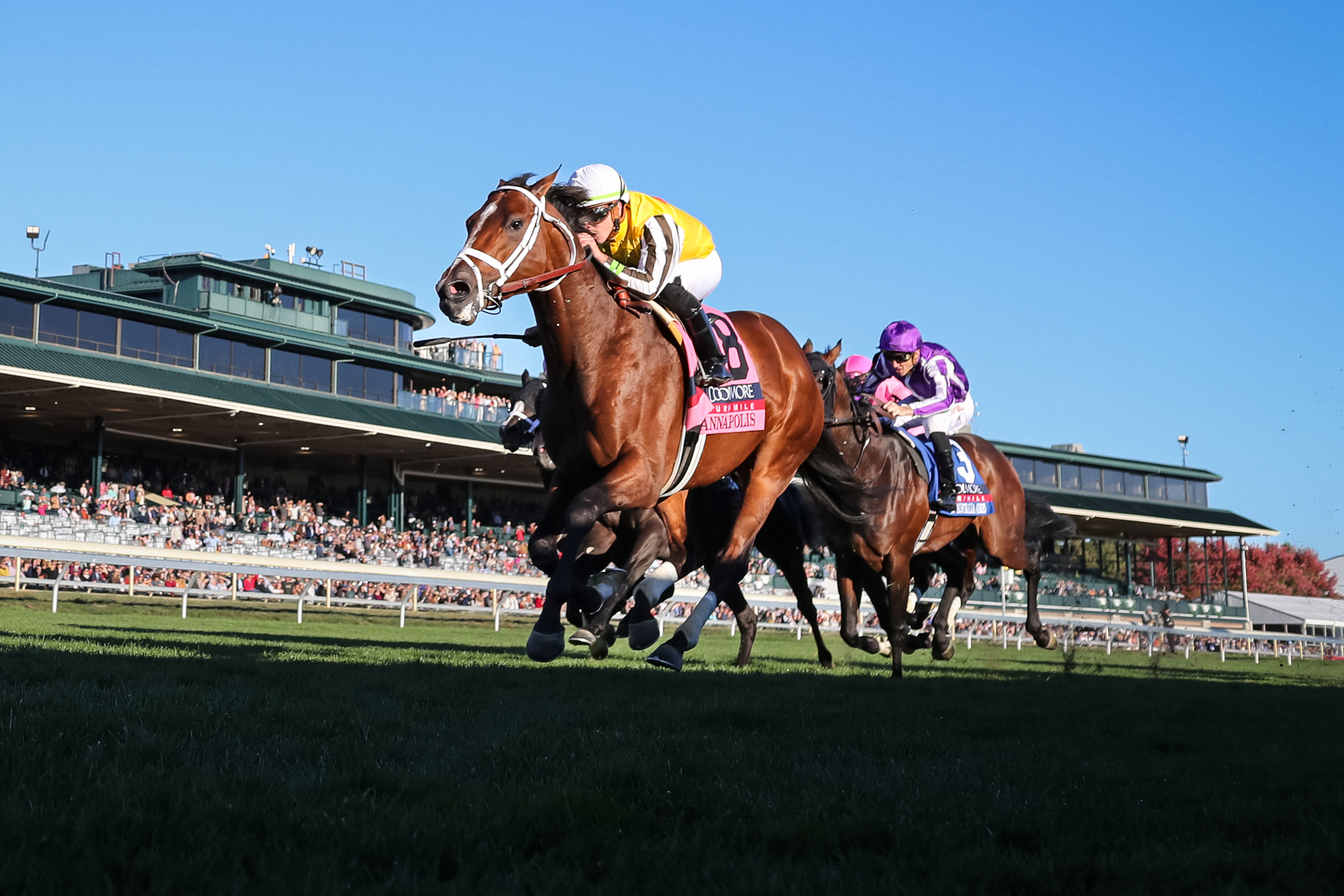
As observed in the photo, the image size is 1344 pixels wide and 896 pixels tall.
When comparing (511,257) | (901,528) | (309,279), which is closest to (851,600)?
(901,528)

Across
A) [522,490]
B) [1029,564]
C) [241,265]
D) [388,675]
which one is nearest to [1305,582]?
[522,490]

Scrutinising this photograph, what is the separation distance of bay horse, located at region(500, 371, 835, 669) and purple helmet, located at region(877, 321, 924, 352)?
1369mm

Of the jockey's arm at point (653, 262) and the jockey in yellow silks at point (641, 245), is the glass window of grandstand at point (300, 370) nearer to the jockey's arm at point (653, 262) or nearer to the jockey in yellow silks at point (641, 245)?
the jockey in yellow silks at point (641, 245)

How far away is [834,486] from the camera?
8516 mm

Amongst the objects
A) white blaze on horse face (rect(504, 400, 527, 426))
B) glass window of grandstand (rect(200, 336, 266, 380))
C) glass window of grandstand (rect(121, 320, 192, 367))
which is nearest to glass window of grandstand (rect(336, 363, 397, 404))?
glass window of grandstand (rect(200, 336, 266, 380))

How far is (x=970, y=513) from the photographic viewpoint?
9828 millimetres

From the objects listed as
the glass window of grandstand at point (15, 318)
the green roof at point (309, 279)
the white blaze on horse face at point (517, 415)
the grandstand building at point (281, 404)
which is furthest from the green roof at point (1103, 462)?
the white blaze on horse face at point (517, 415)

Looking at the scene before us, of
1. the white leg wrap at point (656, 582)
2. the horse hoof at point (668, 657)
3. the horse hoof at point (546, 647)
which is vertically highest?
the white leg wrap at point (656, 582)

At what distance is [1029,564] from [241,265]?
33202mm

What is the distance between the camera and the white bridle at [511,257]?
16.3 ft

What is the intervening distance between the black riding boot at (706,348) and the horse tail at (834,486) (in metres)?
2.44

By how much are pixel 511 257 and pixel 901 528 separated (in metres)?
4.59

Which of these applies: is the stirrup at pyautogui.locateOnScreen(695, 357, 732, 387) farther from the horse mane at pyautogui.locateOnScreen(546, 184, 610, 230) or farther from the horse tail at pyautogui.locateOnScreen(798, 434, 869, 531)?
the horse tail at pyautogui.locateOnScreen(798, 434, 869, 531)

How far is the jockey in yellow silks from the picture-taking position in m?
5.65
